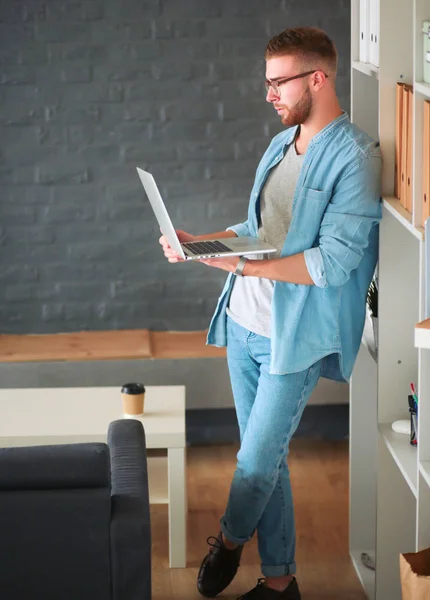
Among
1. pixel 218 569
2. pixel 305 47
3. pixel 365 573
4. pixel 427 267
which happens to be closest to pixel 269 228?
pixel 305 47

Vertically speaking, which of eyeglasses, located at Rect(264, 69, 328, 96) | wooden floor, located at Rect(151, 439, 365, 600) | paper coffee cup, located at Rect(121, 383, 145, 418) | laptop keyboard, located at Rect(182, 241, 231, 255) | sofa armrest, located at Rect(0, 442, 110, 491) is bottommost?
wooden floor, located at Rect(151, 439, 365, 600)

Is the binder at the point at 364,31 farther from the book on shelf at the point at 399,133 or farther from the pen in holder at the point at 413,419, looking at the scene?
the pen in holder at the point at 413,419

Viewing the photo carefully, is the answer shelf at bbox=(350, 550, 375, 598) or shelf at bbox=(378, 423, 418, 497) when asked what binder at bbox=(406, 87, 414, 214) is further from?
shelf at bbox=(350, 550, 375, 598)

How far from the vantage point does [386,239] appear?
2.94m

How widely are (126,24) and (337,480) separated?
7.46ft

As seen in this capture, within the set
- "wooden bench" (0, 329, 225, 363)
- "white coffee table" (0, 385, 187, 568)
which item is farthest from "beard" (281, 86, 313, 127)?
"wooden bench" (0, 329, 225, 363)

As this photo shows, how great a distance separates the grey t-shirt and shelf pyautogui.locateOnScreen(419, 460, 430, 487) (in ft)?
2.30

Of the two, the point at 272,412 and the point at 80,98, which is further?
the point at 80,98

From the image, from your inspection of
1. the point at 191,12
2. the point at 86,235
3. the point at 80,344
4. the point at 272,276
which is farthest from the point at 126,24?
the point at 272,276

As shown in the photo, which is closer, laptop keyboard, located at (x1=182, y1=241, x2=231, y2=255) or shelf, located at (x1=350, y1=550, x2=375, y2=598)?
laptop keyboard, located at (x1=182, y1=241, x2=231, y2=255)

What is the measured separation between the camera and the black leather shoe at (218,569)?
3381 mm

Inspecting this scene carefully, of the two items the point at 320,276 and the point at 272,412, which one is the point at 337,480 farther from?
the point at 320,276

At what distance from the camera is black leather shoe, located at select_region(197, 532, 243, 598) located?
11.1ft

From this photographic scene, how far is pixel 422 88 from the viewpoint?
2.43 meters
